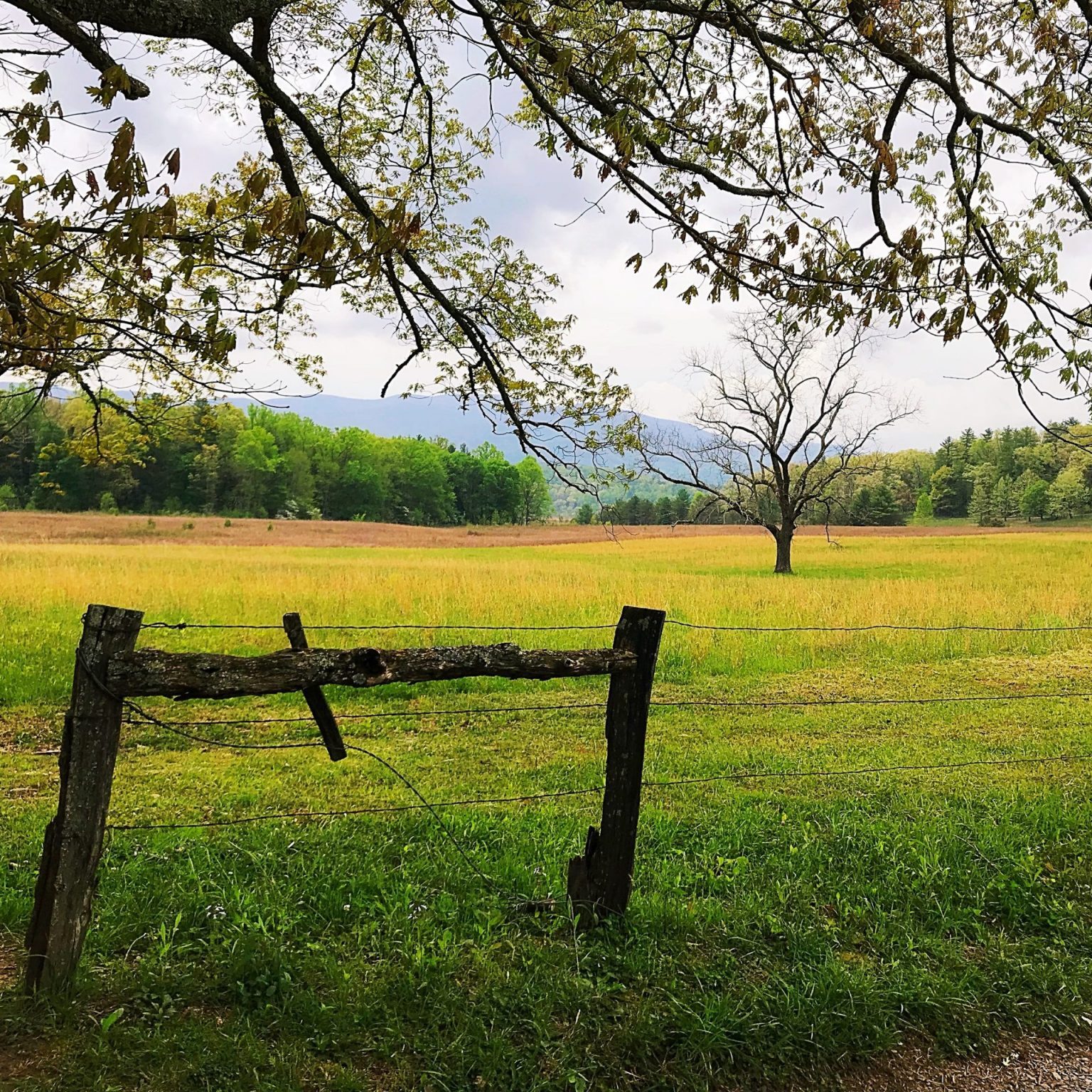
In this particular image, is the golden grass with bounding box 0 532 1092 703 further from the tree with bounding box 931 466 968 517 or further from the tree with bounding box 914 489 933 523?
the tree with bounding box 931 466 968 517

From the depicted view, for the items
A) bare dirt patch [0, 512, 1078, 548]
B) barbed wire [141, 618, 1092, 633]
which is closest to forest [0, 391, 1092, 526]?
bare dirt patch [0, 512, 1078, 548]

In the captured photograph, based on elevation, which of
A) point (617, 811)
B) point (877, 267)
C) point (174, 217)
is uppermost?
point (877, 267)

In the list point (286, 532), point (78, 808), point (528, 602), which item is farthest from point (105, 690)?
point (286, 532)

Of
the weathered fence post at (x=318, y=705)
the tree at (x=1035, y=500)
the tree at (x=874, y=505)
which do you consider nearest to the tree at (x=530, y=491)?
the tree at (x=874, y=505)

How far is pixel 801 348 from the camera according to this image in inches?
1152

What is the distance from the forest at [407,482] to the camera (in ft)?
223

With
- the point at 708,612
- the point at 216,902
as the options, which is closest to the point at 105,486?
the point at 708,612

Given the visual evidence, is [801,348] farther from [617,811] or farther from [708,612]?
[617,811]

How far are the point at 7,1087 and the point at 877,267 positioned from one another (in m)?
5.60

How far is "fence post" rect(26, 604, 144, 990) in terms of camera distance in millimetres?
2795

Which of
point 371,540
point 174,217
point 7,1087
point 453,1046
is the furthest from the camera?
point 371,540

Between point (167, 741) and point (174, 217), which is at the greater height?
point (174, 217)

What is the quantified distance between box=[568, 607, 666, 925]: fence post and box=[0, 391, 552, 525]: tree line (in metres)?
52.0

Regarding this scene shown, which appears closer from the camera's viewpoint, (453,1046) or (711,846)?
(453,1046)
